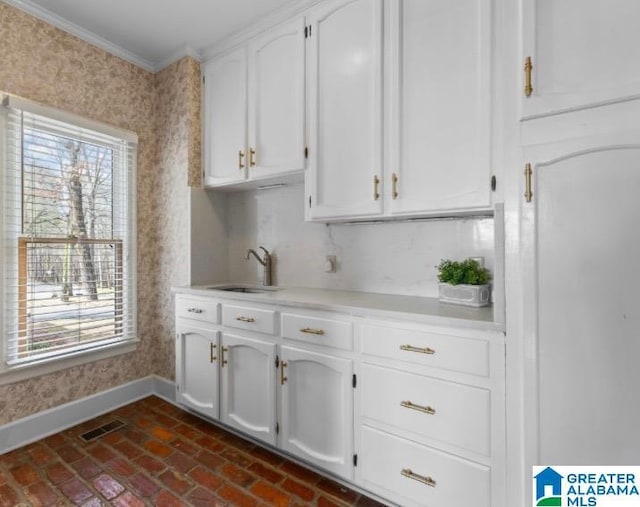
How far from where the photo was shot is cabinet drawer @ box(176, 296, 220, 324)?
2.20 metres

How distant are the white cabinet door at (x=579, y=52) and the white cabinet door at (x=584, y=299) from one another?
0.48 ft

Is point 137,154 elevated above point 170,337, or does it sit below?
above

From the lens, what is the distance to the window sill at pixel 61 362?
2.02 meters

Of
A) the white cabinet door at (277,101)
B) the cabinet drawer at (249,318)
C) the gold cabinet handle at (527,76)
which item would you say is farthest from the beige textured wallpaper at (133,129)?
the gold cabinet handle at (527,76)

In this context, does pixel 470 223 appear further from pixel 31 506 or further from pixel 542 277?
pixel 31 506

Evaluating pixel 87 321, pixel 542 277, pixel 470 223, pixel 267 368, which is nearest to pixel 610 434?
pixel 542 277

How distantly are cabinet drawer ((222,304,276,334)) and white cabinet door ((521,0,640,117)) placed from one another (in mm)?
1538

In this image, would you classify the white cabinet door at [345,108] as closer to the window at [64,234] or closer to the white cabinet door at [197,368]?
the white cabinet door at [197,368]

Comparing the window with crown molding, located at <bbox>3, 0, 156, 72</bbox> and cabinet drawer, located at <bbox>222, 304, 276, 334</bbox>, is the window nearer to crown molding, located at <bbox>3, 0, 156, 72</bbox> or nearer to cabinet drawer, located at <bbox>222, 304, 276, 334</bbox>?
crown molding, located at <bbox>3, 0, 156, 72</bbox>

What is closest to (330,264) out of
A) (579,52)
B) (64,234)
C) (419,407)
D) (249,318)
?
(249,318)

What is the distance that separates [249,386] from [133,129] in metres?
2.20

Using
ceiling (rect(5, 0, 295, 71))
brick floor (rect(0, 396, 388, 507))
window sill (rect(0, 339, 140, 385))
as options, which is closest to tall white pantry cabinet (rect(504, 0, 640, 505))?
brick floor (rect(0, 396, 388, 507))

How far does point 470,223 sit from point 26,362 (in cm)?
283

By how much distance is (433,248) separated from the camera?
196cm
